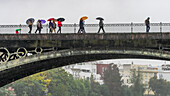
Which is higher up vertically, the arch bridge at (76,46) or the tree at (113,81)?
the arch bridge at (76,46)

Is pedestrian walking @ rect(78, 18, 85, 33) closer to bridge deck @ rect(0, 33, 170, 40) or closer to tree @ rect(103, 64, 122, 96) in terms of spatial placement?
bridge deck @ rect(0, 33, 170, 40)

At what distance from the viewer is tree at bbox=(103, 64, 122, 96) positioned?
13200 cm

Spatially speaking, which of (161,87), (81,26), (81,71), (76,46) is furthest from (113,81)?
(76,46)

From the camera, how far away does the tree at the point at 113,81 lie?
132000 mm

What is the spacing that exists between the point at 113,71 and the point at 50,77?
51526mm

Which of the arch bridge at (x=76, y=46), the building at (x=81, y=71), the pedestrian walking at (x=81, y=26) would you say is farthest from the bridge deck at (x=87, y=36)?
the building at (x=81, y=71)

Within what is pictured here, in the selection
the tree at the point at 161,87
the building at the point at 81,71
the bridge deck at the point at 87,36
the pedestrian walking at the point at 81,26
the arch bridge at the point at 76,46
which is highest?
the pedestrian walking at the point at 81,26

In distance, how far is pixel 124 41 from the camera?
24406 millimetres

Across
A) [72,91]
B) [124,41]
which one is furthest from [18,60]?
[72,91]

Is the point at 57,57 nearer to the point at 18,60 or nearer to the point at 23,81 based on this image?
the point at 18,60

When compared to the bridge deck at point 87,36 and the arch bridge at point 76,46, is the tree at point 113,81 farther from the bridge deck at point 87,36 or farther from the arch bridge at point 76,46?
the bridge deck at point 87,36

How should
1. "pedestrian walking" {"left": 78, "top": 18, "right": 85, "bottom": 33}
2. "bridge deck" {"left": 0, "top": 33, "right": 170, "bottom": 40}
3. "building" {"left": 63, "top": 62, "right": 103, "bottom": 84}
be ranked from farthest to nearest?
"building" {"left": 63, "top": 62, "right": 103, "bottom": 84} < "pedestrian walking" {"left": 78, "top": 18, "right": 85, "bottom": 33} < "bridge deck" {"left": 0, "top": 33, "right": 170, "bottom": 40}

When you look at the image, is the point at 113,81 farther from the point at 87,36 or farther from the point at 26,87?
the point at 87,36

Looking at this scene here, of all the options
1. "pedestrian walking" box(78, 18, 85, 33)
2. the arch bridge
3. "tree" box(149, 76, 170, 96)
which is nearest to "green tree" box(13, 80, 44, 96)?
the arch bridge
